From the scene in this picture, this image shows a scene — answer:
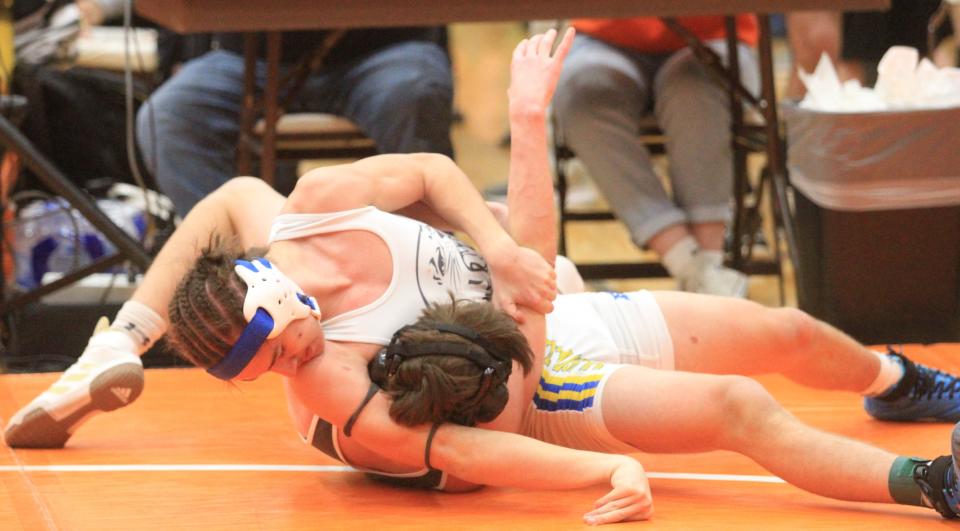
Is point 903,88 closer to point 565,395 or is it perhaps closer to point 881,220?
point 881,220

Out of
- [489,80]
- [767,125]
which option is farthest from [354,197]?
[489,80]

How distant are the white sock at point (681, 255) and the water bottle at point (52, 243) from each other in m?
1.78

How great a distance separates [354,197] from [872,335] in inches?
70.9

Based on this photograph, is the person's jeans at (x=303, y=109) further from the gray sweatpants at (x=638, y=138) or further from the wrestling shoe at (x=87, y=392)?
the wrestling shoe at (x=87, y=392)

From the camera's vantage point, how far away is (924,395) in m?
2.52

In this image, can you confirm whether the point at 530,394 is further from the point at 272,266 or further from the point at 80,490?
the point at 80,490

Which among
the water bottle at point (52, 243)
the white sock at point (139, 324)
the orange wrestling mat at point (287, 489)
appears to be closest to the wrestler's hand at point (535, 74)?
the orange wrestling mat at point (287, 489)

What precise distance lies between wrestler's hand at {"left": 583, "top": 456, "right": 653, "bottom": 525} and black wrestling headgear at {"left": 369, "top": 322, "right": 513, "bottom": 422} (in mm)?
254

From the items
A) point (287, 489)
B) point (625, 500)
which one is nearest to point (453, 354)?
point (625, 500)

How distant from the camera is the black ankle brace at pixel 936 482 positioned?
1867 millimetres

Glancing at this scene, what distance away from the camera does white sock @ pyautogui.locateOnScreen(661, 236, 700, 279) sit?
3660 mm

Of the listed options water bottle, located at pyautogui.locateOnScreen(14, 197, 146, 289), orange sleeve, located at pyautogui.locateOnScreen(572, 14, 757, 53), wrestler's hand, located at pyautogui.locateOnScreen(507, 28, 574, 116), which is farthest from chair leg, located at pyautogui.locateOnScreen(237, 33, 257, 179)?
wrestler's hand, located at pyautogui.locateOnScreen(507, 28, 574, 116)

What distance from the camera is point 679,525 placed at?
6.28 ft

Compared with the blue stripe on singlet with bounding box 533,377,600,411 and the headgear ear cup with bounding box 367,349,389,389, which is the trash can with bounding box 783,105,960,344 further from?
the headgear ear cup with bounding box 367,349,389,389
